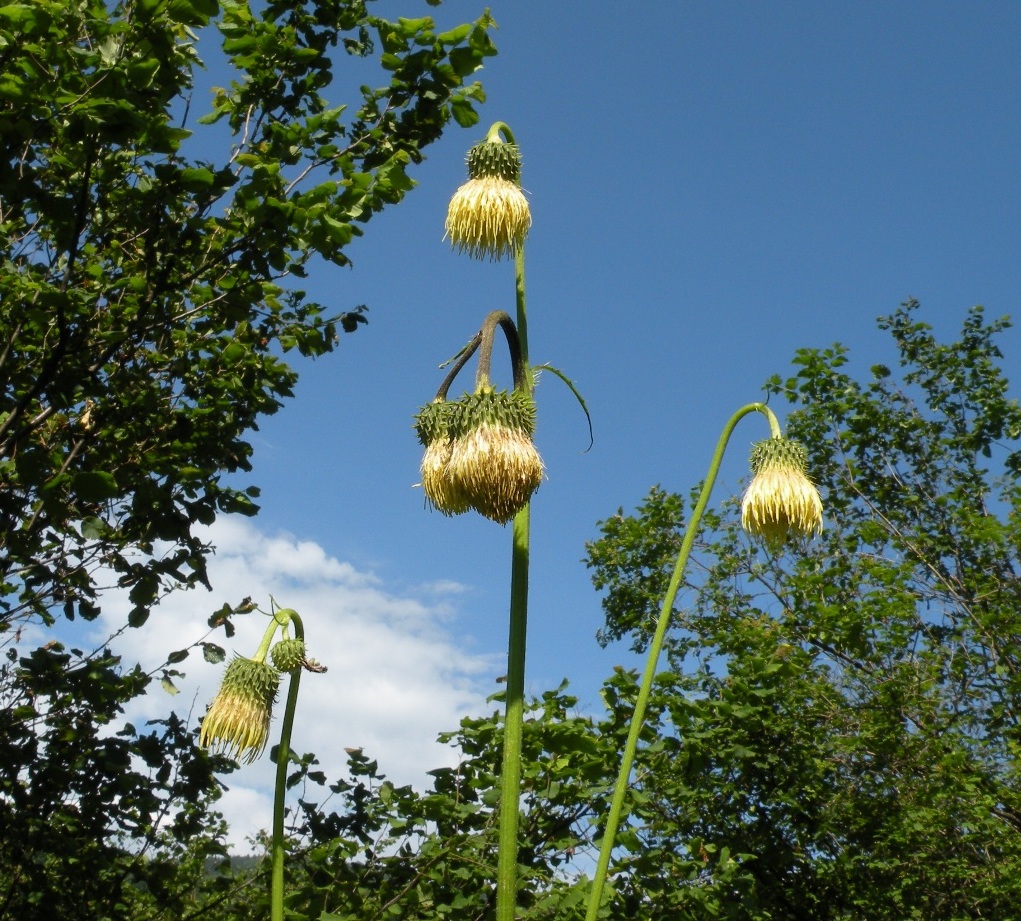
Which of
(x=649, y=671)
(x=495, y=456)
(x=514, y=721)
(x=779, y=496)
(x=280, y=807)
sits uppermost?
(x=779, y=496)

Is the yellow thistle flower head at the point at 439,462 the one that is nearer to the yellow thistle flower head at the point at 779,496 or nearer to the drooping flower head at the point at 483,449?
the drooping flower head at the point at 483,449

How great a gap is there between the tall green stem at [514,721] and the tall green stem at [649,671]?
227 millimetres

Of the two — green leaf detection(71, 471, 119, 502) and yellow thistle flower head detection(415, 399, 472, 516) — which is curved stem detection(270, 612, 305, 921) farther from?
yellow thistle flower head detection(415, 399, 472, 516)

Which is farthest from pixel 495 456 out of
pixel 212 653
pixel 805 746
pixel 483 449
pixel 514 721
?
pixel 805 746

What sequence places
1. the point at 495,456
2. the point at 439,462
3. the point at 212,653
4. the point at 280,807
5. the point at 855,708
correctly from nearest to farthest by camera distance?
the point at 495,456 < the point at 439,462 < the point at 280,807 < the point at 212,653 < the point at 855,708

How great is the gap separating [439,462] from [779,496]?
3.58ft

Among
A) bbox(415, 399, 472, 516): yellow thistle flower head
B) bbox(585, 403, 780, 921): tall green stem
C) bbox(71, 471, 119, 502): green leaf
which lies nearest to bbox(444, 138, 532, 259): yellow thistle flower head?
bbox(415, 399, 472, 516): yellow thistle flower head

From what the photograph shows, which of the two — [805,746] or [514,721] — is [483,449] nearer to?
[514,721]

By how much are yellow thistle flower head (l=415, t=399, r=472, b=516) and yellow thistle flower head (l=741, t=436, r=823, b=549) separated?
0.98 m

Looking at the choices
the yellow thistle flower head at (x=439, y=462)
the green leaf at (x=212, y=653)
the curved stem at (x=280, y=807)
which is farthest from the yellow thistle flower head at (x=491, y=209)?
the green leaf at (x=212, y=653)

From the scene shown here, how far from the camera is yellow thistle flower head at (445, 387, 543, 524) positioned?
9.16 feet

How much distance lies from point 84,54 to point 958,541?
10.2m

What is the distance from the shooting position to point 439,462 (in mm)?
2920

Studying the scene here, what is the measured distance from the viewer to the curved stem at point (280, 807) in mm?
3340
